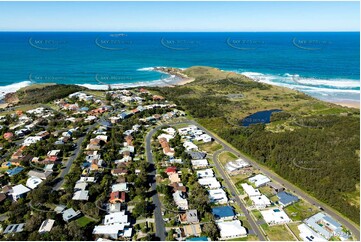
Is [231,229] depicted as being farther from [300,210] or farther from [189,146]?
[189,146]

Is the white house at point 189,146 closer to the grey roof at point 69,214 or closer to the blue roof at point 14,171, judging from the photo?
the grey roof at point 69,214

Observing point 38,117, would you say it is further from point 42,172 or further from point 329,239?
point 329,239

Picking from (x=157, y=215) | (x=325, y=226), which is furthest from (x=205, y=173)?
(x=325, y=226)

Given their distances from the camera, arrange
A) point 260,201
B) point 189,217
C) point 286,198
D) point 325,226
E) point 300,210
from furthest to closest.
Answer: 1. point 286,198
2. point 260,201
3. point 300,210
4. point 189,217
5. point 325,226

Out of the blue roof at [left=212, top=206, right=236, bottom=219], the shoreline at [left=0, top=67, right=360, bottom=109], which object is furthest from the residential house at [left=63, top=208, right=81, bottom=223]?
the shoreline at [left=0, top=67, right=360, bottom=109]

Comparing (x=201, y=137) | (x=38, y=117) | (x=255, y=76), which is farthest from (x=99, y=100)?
(x=255, y=76)

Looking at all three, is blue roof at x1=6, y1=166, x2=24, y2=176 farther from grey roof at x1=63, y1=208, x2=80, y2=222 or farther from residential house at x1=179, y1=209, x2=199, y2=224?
residential house at x1=179, y1=209, x2=199, y2=224

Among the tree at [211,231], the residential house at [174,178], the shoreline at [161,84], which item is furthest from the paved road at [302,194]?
the shoreline at [161,84]
